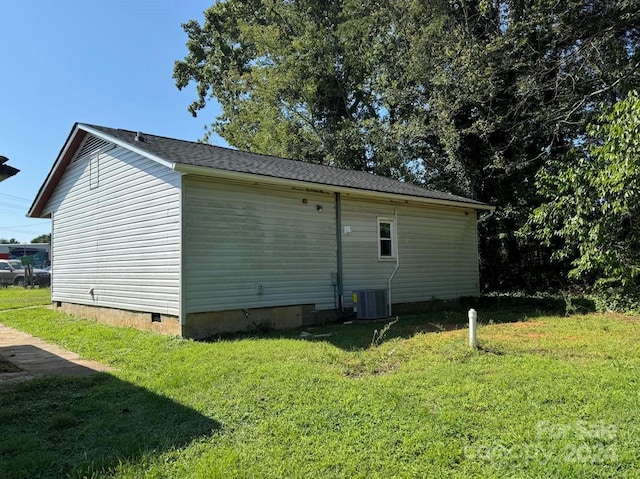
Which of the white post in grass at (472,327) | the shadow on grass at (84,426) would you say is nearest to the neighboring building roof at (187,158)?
the shadow on grass at (84,426)

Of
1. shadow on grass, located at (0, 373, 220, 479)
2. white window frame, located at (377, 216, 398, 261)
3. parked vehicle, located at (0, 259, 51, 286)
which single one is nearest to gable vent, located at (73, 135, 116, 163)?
white window frame, located at (377, 216, 398, 261)

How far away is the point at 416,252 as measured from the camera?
1220 centimetres

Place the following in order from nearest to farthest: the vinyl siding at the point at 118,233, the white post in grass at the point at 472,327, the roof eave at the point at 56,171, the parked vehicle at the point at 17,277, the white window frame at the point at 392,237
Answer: the white post in grass at the point at 472,327, the vinyl siding at the point at 118,233, the white window frame at the point at 392,237, the roof eave at the point at 56,171, the parked vehicle at the point at 17,277

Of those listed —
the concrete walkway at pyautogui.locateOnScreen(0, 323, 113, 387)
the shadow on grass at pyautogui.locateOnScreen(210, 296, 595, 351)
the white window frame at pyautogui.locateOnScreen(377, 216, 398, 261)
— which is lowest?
the concrete walkway at pyautogui.locateOnScreen(0, 323, 113, 387)

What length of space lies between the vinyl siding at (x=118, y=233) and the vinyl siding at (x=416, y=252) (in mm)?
4105

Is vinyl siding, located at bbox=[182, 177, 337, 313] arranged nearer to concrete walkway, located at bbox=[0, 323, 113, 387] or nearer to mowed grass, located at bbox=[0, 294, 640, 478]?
mowed grass, located at bbox=[0, 294, 640, 478]

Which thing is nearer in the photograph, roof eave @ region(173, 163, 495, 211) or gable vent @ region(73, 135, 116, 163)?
roof eave @ region(173, 163, 495, 211)

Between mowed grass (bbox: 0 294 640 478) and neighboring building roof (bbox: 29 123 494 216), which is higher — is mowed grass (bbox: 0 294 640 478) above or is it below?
below

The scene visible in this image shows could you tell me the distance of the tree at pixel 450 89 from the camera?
1270 cm

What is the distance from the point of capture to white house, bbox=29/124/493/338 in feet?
27.2

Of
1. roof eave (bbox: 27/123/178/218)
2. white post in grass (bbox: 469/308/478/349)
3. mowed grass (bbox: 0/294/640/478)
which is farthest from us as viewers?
roof eave (bbox: 27/123/178/218)

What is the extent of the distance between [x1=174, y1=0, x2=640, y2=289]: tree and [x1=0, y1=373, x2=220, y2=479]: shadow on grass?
12.6 metres

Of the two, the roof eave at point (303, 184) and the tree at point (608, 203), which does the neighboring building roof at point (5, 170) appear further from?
the tree at point (608, 203)

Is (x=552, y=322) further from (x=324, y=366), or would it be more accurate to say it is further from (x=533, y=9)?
(x=533, y=9)
